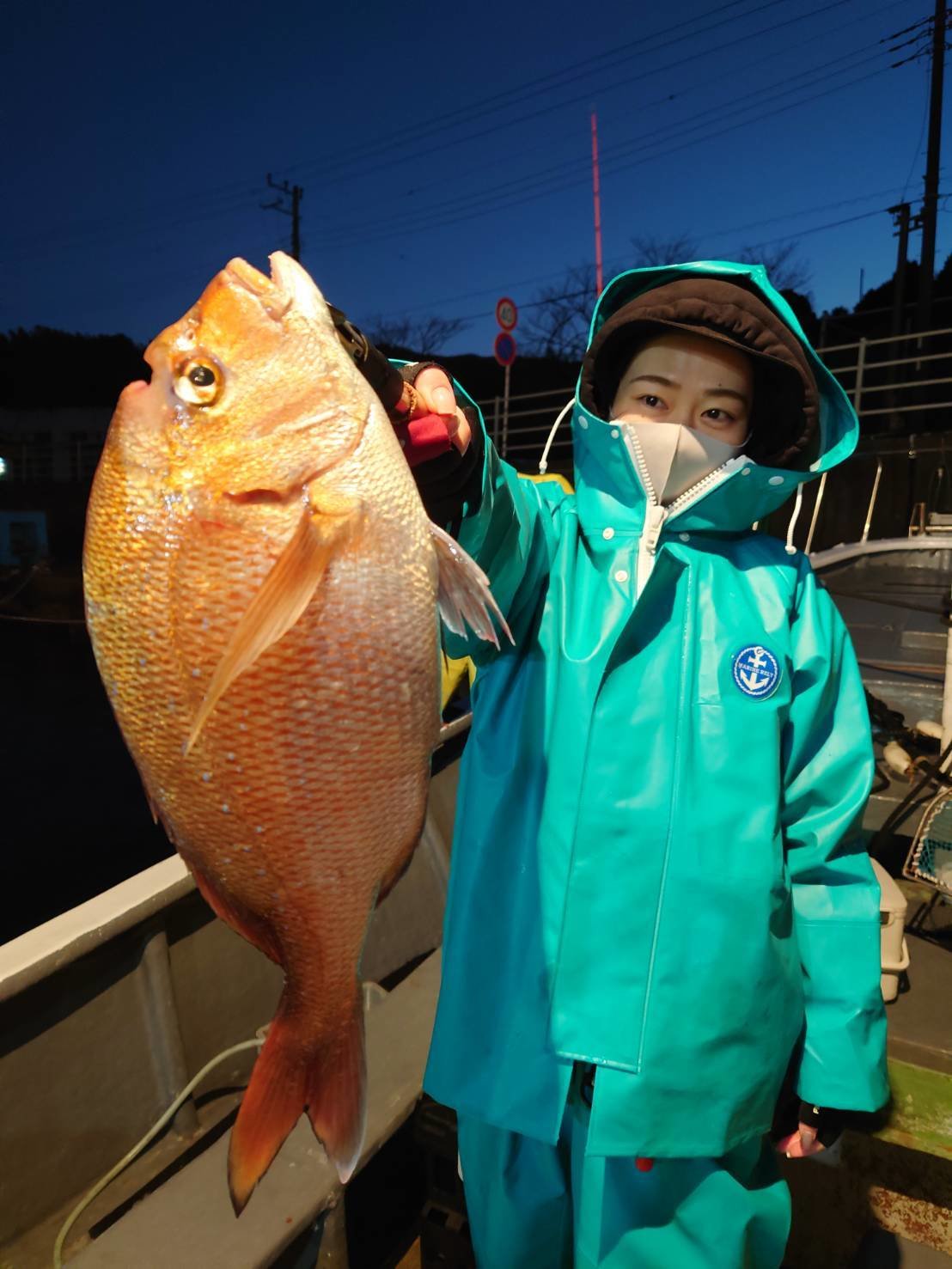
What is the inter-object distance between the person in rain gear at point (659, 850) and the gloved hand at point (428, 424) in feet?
0.16

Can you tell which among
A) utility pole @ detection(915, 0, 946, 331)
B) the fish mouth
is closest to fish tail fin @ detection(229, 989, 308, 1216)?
the fish mouth

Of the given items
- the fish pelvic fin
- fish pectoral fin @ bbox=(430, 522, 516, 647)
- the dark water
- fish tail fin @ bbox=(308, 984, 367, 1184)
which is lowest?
the dark water

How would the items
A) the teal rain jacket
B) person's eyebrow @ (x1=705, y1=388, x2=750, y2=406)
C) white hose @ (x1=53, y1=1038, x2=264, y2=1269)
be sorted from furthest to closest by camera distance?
white hose @ (x1=53, y1=1038, x2=264, y2=1269)
person's eyebrow @ (x1=705, y1=388, x2=750, y2=406)
the teal rain jacket

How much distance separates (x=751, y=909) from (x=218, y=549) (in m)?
1.27

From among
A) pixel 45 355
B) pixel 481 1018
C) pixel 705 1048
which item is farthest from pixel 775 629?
pixel 45 355

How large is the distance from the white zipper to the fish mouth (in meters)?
0.78

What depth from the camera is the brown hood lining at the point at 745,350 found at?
176cm

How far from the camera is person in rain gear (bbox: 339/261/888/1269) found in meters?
1.59

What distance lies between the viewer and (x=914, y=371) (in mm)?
24172

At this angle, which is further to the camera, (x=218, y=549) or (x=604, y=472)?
(x=604, y=472)

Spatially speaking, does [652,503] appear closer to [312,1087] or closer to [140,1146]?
[312,1087]

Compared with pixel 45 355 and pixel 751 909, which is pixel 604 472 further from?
pixel 45 355

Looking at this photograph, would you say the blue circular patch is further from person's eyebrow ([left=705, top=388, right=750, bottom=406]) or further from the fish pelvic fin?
the fish pelvic fin

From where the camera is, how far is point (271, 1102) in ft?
3.91
